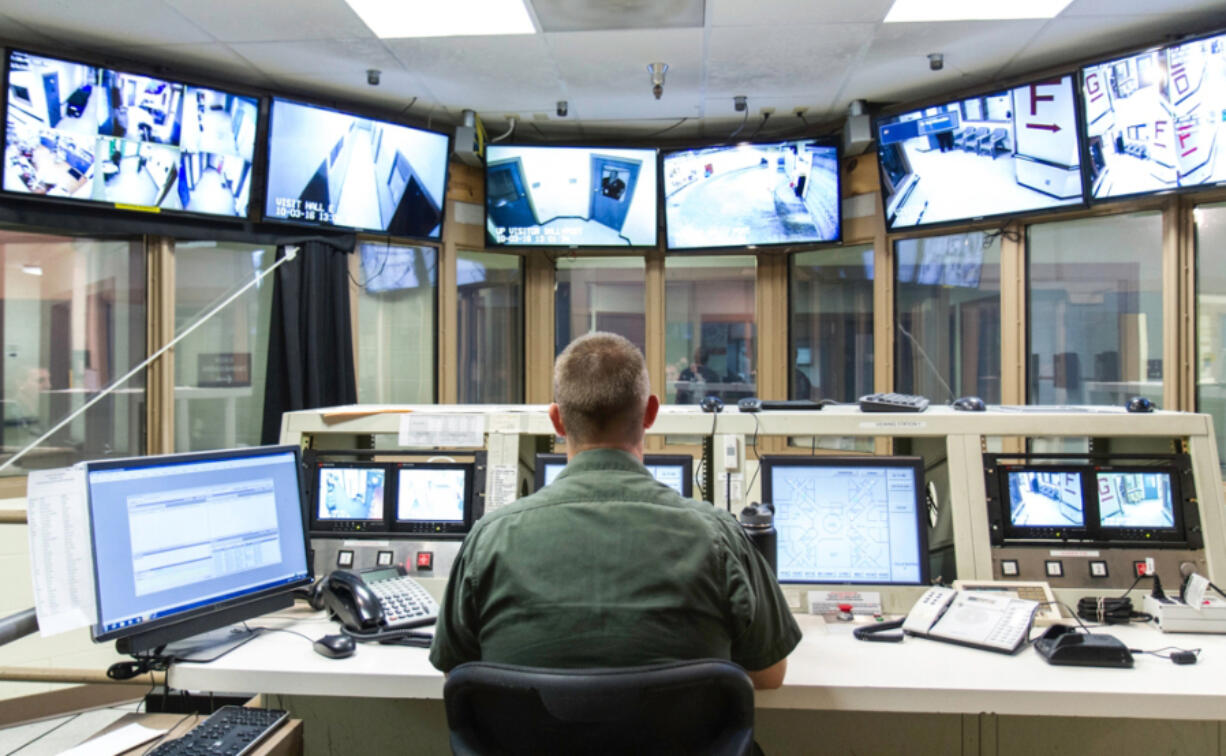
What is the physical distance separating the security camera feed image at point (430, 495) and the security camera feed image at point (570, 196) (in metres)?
2.32

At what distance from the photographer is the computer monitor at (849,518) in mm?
1712

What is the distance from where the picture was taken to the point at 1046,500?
1744 millimetres

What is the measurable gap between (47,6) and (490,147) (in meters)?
1.86

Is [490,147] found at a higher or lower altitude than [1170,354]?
higher

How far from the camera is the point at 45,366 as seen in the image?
3082mm

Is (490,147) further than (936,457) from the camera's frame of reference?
Yes

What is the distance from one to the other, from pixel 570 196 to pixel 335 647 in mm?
2969

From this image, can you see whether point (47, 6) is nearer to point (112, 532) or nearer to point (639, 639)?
point (112, 532)

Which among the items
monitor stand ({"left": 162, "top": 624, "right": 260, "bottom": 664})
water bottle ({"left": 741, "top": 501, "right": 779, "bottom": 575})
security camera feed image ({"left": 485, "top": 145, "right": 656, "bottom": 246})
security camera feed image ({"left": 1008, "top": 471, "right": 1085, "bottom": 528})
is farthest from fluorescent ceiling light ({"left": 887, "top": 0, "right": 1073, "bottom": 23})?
monitor stand ({"left": 162, "top": 624, "right": 260, "bottom": 664})

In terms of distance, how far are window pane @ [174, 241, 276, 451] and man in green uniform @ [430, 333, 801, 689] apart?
9.55ft

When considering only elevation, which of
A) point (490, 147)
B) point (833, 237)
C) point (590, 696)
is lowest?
point (590, 696)

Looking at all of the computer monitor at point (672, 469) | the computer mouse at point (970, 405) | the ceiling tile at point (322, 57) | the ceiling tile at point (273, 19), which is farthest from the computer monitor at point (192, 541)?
the ceiling tile at point (322, 57)

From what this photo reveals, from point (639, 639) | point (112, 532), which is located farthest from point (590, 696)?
point (112, 532)

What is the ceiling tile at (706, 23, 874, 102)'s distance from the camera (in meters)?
3.00
